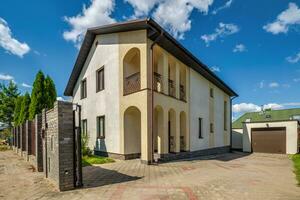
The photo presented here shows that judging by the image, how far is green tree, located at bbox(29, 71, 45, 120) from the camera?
1723 cm

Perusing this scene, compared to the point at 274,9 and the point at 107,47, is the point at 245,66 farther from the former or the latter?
the point at 107,47

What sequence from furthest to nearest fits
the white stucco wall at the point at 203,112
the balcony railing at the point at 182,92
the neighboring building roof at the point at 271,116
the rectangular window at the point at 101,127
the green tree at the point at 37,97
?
the neighboring building roof at the point at 271,116
the green tree at the point at 37,97
the white stucco wall at the point at 203,112
the balcony railing at the point at 182,92
the rectangular window at the point at 101,127

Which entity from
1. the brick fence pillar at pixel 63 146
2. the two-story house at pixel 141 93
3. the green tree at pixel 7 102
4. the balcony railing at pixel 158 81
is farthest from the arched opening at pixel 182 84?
the green tree at pixel 7 102

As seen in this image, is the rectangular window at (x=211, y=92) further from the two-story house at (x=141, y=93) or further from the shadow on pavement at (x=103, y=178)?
the shadow on pavement at (x=103, y=178)

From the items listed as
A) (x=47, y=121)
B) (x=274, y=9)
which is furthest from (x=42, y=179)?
(x=274, y=9)

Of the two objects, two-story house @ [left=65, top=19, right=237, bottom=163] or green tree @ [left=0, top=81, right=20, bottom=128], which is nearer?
two-story house @ [left=65, top=19, right=237, bottom=163]

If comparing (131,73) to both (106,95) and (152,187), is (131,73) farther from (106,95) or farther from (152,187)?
(152,187)

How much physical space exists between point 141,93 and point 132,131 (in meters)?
2.70

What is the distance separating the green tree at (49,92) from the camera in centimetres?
1777

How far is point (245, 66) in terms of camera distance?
17.5 m

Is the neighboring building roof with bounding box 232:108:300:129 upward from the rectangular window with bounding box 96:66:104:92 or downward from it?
downward

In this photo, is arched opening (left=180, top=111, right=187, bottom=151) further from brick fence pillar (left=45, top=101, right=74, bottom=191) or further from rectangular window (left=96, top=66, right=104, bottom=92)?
brick fence pillar (left=45, top=101, right=74, bottom=191)

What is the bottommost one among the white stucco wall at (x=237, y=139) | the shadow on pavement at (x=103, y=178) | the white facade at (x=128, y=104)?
the white stucco wall at (x=237, y=139)

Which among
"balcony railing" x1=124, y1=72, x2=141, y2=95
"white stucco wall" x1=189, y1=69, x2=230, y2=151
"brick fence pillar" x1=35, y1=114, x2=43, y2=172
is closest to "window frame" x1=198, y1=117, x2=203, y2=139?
"white stucco wall" x1=189, y1=69, x2=230, y2=151
